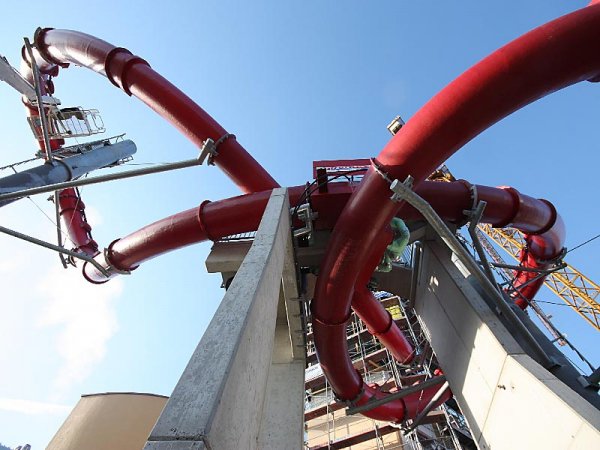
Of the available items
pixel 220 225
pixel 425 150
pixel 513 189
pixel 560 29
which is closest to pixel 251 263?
pixel 425 150

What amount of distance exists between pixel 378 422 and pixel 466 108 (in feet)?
35.3

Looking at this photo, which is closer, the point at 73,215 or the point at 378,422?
the point at 73,215

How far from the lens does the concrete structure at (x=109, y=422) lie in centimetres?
287

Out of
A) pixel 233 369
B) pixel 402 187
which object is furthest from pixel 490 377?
pixel 233 369

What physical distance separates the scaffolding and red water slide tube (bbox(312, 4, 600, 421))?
4219 mm

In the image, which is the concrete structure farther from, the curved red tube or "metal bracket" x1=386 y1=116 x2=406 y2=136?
"metal bracket" x1=386 y1=116 x2=406 y2=136

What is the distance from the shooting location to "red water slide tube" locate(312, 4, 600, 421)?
3.67 m

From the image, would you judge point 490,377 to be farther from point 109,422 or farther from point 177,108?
point 177,108

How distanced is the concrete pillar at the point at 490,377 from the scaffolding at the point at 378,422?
3336 mm

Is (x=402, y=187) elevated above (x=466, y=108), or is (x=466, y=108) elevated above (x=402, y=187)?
(x=466, y=108)

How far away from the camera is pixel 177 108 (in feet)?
19.4

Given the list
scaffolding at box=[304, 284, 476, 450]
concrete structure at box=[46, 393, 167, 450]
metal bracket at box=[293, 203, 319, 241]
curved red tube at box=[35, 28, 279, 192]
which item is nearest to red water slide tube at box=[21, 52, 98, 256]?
curved red tube at box=[35, 28, 279, 192]

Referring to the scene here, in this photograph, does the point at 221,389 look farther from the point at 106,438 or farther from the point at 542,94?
the point at 542,94

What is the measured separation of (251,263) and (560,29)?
12.0 ft
